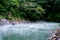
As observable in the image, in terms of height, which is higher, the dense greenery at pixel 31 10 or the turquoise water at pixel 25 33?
the turquoise water at pixel 25 33

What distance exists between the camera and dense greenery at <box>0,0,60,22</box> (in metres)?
37.1

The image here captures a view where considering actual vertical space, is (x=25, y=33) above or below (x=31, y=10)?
above

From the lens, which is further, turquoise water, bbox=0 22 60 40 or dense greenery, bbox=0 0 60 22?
dense greenery, bbox=0 0 60 22

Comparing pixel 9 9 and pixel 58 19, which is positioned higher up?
pixel 9 9

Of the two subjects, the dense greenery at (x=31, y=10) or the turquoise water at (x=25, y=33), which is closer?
the turquoise water at (x=25, y=33)

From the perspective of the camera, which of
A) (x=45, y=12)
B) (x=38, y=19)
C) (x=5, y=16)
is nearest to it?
(x=5, y=16)

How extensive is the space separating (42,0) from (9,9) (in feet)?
29.9

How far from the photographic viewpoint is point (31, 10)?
39.3 m

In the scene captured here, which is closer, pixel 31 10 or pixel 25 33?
pixel 25 33

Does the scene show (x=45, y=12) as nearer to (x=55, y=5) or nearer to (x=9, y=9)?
(x=55, y=5)

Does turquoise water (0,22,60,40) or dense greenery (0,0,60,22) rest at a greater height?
turquoise water (0,22,60,40)

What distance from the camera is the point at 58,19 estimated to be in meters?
41.2

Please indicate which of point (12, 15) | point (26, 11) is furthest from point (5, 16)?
point (26, 11)

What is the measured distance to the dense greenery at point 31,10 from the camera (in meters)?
37.1
